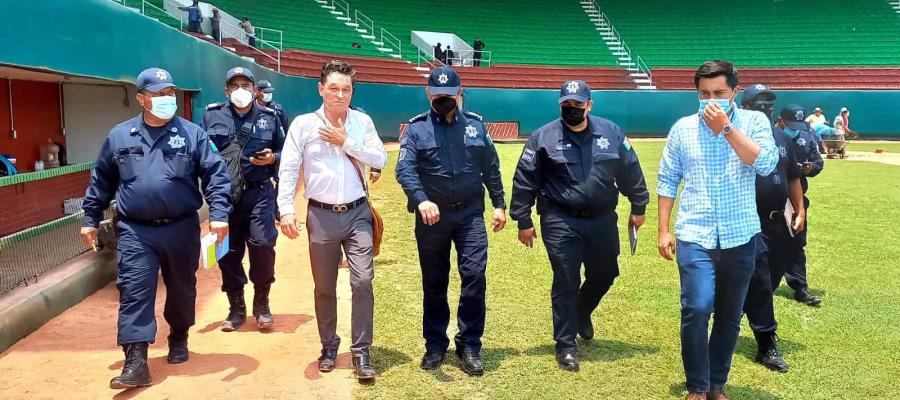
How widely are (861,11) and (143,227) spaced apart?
40.0 meters

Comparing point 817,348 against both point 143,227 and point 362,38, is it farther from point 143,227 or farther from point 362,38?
point 362,38

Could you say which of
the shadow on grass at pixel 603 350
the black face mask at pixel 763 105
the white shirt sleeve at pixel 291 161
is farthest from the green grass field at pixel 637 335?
the black face mask at pixel 763 105

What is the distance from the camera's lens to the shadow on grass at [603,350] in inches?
186

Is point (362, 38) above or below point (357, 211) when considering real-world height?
above

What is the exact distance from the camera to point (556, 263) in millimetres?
4539

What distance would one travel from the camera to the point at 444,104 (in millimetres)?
4469

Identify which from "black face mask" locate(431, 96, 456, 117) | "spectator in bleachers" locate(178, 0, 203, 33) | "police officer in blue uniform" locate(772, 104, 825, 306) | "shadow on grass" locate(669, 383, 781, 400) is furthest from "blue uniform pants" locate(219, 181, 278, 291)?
"spectator in bleachers" locate(178, 0, 203, 33)

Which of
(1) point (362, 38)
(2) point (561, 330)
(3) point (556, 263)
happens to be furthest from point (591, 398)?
(1) point (362, 38)

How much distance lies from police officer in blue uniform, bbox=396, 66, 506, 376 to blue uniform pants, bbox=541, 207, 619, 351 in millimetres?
368

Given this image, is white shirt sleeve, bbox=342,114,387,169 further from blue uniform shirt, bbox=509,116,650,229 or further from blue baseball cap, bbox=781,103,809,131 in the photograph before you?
blue baseball cap, bbox=781,103,809,131

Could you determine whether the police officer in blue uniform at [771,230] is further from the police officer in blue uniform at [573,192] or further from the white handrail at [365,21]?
the white handrail at [365,21]

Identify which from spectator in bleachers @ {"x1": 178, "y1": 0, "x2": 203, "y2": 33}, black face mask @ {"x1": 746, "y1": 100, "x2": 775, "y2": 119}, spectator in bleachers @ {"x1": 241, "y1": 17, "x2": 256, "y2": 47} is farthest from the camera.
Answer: spectator in bleachers @ {"x1": 241, "y1": 17, "x2": 256, "y2": 47}

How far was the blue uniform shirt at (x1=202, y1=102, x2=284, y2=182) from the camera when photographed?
17.9 ft

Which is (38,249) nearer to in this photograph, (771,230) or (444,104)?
(444,104)
